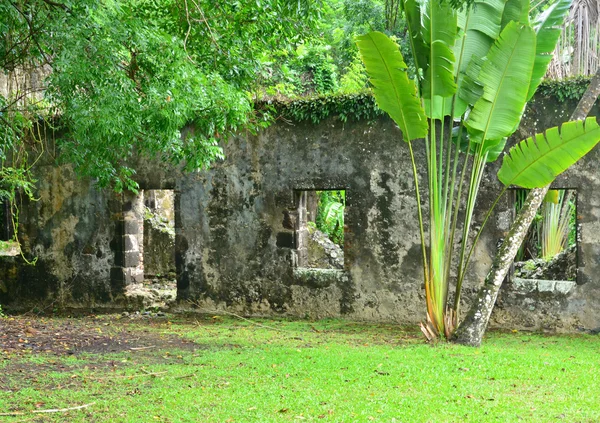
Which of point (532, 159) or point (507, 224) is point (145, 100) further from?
point (507, 224)

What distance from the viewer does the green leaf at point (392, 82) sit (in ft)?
20.9

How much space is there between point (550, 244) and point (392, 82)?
642cm

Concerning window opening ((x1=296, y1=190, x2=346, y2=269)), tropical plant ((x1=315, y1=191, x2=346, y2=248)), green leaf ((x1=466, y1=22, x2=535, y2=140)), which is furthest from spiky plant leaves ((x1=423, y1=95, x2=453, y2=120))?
tropical plant ((x1=315, y1=191, x2=346, y2=248))

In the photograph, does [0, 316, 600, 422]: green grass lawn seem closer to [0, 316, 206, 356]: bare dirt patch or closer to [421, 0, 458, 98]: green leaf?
[0, 316, 206, 356]: bare dirt patch

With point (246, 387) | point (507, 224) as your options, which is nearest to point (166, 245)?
point (507, 224)

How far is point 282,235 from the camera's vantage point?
9.41m

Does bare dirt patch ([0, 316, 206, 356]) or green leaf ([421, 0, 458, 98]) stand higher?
green leaf ([421, 0, 458, 98])

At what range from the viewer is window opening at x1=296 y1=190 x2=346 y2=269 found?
9539 millimetres

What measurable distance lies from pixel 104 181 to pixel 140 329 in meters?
2.01

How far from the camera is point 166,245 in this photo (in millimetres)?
13234

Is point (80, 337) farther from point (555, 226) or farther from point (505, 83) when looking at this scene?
point (555, 226)

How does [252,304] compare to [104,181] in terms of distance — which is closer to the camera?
[104,181]

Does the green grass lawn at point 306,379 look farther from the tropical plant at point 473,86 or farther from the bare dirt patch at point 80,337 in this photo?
the tropical plant at point 473,86

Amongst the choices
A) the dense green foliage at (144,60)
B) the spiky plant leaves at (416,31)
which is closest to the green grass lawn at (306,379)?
the dense green foliage at (144,60)
